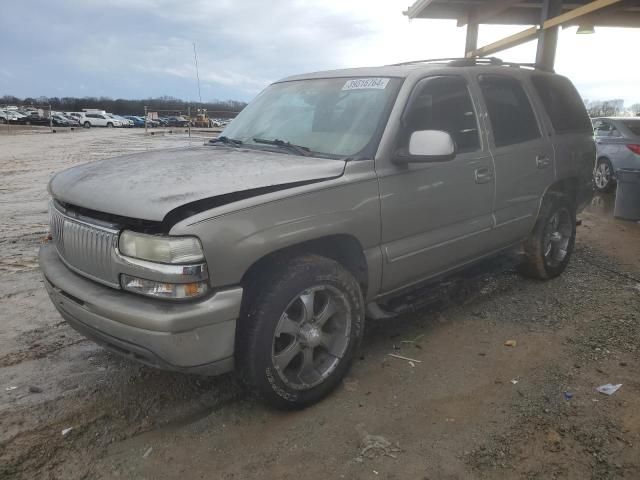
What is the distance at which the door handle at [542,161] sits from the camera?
14.5ft

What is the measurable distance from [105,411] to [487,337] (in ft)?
8.85

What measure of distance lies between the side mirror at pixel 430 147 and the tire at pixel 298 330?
0.83 metres

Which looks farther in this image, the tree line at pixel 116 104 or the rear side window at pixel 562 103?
the tree line at pixel 116 104

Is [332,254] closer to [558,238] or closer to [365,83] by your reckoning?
[365,83]

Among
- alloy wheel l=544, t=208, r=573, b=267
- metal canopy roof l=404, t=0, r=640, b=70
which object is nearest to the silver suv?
alloy wheel l=544, t=208, r=573, b=267

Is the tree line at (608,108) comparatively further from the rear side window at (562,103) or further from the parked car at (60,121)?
the parked car at (60,121)

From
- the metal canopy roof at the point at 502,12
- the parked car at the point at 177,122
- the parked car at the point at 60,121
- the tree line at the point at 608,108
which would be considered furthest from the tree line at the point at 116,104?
the metal canopy roof at the point at 502,12

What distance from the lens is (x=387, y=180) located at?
10.2 feet

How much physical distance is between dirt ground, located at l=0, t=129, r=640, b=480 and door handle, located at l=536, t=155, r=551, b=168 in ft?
4.04

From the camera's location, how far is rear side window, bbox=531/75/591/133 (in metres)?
4.71

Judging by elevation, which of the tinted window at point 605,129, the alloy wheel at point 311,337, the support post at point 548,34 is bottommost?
the alloy wheel at point 311,337

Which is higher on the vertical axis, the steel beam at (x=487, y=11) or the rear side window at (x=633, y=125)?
the steel beam at (x=487, y=11)

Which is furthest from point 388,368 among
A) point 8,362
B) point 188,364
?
point 8,362

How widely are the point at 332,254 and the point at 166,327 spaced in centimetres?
113
